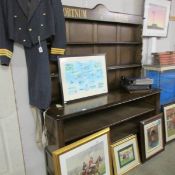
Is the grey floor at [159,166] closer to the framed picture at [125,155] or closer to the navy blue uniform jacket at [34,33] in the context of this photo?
the framed picture at [125,155]

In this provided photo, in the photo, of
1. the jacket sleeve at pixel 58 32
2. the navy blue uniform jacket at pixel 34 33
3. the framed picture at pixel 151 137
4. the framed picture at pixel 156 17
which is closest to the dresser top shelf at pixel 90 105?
the navy blue uniform jacket at pixel 34 33

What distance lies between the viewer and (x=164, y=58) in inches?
93.6

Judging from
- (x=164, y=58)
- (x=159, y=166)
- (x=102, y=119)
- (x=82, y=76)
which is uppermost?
(x=164, y=58)

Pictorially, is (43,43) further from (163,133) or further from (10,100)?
(163,133)

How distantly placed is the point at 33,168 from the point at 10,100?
2.33 ft

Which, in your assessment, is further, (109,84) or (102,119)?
(109,84)

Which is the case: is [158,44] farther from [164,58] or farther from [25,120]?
[25,120]

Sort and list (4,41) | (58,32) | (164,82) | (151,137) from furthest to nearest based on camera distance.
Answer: (164,82) < (151,137) < (58,32) < (4,41)

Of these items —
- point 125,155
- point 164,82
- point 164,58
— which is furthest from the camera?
point 164,82

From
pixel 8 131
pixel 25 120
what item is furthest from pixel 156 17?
pixel 8 131

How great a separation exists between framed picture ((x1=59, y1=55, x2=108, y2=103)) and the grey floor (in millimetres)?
900

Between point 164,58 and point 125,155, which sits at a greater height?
point 164,58

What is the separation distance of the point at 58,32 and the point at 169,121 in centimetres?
182

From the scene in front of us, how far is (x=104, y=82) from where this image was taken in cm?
196
